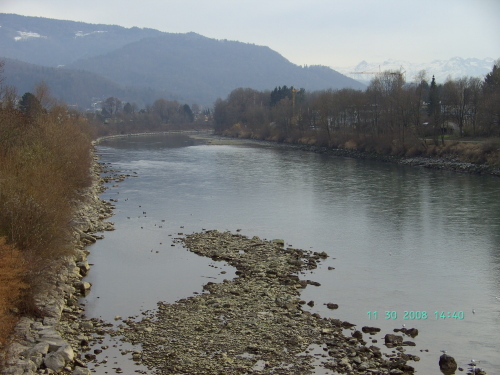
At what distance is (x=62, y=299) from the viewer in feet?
37.1

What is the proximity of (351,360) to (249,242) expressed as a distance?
7810 millimetres

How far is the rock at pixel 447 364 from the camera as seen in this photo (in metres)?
8.62

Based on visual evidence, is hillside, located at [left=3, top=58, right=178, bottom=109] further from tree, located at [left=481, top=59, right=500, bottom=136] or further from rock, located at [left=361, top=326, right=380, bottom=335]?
rock, located at [left=361, top=326, right=380, bottom=335]

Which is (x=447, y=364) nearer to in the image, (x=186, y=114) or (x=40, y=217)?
(x=40, y=217)

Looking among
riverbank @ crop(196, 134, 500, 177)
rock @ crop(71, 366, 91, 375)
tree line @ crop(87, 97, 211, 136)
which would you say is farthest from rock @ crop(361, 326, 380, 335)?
tree line @ crop(87, 97, 211, 136)

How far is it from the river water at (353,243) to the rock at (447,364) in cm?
15

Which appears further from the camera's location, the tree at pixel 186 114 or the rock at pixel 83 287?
the tree at pixel 186 114

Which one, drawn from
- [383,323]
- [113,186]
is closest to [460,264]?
[383,323]

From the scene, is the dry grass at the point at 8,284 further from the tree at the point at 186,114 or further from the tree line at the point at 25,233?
the tree at the point at 186,114

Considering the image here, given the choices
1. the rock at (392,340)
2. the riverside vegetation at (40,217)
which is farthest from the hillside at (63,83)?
the rock at (392,340)
